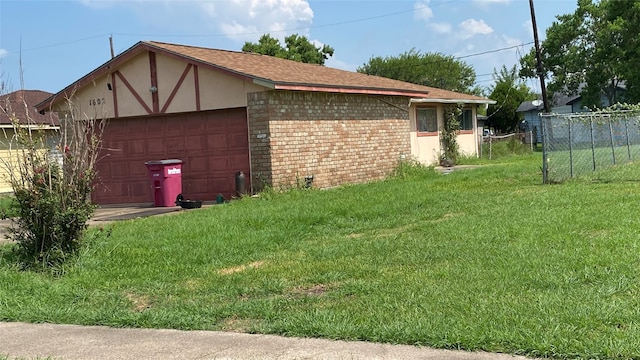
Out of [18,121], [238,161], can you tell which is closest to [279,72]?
[238,161]

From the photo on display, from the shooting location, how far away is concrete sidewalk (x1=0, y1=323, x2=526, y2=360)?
13.4 ft

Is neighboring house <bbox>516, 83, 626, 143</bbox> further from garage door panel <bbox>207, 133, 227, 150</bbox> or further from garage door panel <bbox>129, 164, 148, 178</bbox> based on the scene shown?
garage door panel <bbox>129, 164, 148, 178</bbox>

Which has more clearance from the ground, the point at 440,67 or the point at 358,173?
the point at 440,67

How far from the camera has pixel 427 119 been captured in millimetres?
23859

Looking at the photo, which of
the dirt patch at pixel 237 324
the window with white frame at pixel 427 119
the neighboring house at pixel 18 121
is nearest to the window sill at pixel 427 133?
the window with white frame at pixel 427 119

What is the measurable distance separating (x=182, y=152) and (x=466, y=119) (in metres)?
15.6

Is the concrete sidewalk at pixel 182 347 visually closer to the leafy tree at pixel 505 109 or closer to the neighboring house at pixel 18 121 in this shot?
the neighboring house at pixel 18 121

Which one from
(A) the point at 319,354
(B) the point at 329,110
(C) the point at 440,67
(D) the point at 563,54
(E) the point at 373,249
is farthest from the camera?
(C) the point at 440,67

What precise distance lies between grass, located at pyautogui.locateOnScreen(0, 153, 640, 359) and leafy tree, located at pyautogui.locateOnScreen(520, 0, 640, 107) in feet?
95.0

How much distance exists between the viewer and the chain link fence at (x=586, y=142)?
13.3 m

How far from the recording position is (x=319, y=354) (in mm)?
4148

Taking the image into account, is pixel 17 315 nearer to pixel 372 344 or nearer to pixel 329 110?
pixel 372 344

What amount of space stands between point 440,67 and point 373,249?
181ft

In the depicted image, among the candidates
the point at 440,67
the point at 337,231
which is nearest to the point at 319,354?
the point at 337,231
